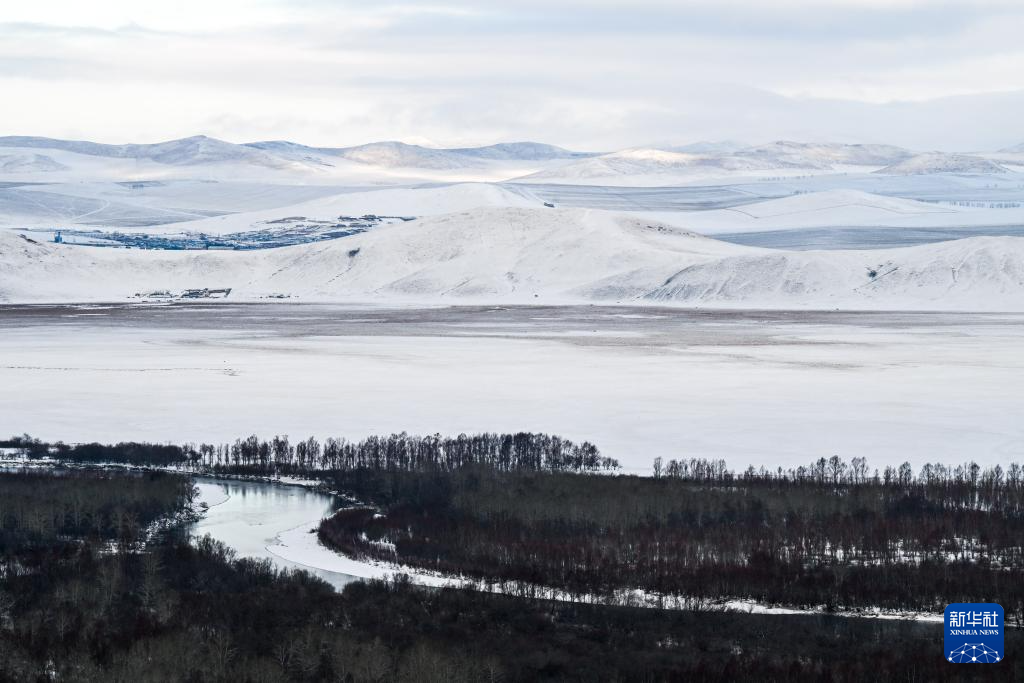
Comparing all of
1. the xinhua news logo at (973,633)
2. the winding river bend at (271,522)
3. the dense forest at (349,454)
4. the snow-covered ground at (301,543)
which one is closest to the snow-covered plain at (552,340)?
the dense forest at (349,454)

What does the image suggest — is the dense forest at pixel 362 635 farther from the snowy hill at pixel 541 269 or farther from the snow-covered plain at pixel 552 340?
the snowy hill at pixel 541 269

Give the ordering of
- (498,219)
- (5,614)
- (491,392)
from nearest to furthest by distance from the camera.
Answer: (5,614) < (491,392) < (498,219)

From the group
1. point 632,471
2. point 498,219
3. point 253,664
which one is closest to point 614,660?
point 253,664

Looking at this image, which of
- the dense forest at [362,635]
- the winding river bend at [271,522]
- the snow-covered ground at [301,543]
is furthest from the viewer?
the winding river bend at [271,522]

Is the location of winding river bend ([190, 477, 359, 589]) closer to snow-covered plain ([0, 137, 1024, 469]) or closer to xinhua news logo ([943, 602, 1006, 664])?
snow-covered plain ([0, 137, 1024, 469])

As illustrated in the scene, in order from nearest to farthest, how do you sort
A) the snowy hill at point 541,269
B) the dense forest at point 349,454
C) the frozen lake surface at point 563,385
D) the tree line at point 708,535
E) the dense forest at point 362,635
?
the dense forest at point 362,635
the tree line at point 708,535
the dense forest at point 349,454
the frozen lake surface at point 563,385
the snowy hill at point 541,269

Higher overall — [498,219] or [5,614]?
[498,219]

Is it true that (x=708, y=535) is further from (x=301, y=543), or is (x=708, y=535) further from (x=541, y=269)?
(x=541, y=269)

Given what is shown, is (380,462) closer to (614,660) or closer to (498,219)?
(614,660)
